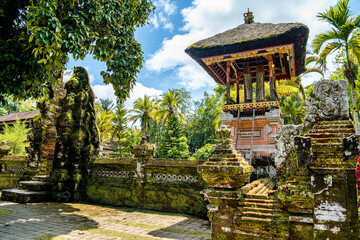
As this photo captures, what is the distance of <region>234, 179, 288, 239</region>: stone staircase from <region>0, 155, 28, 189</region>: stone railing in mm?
10096

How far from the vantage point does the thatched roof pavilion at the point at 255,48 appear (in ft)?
34.6

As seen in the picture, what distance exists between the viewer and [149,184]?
25.2 feet

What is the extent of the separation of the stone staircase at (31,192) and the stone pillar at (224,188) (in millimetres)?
7173

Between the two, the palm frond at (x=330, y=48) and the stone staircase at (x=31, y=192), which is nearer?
the stone staircase at (x=31, y=192)

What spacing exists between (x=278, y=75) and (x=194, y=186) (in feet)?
32.8

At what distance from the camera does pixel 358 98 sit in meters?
15.7

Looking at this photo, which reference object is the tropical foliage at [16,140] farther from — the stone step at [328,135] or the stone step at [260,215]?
the stone step at [328,135]

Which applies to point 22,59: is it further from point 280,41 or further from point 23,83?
point 280,41

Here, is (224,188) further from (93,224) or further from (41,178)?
(41,178)

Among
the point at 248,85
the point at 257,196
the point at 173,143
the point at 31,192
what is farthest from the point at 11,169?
the point at 173,143

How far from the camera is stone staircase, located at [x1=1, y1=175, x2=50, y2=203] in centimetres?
809

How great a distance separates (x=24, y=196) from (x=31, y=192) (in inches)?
11.0

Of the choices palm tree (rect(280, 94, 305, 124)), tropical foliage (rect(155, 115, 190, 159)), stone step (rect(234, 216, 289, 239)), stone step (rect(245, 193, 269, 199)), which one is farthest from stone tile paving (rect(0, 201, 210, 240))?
palm tree (rect(280, 94, 305, 124))

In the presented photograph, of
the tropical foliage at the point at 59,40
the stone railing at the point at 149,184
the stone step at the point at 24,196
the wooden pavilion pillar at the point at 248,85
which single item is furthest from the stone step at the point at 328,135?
the wooden pavilion pillar at the point at 248,85
